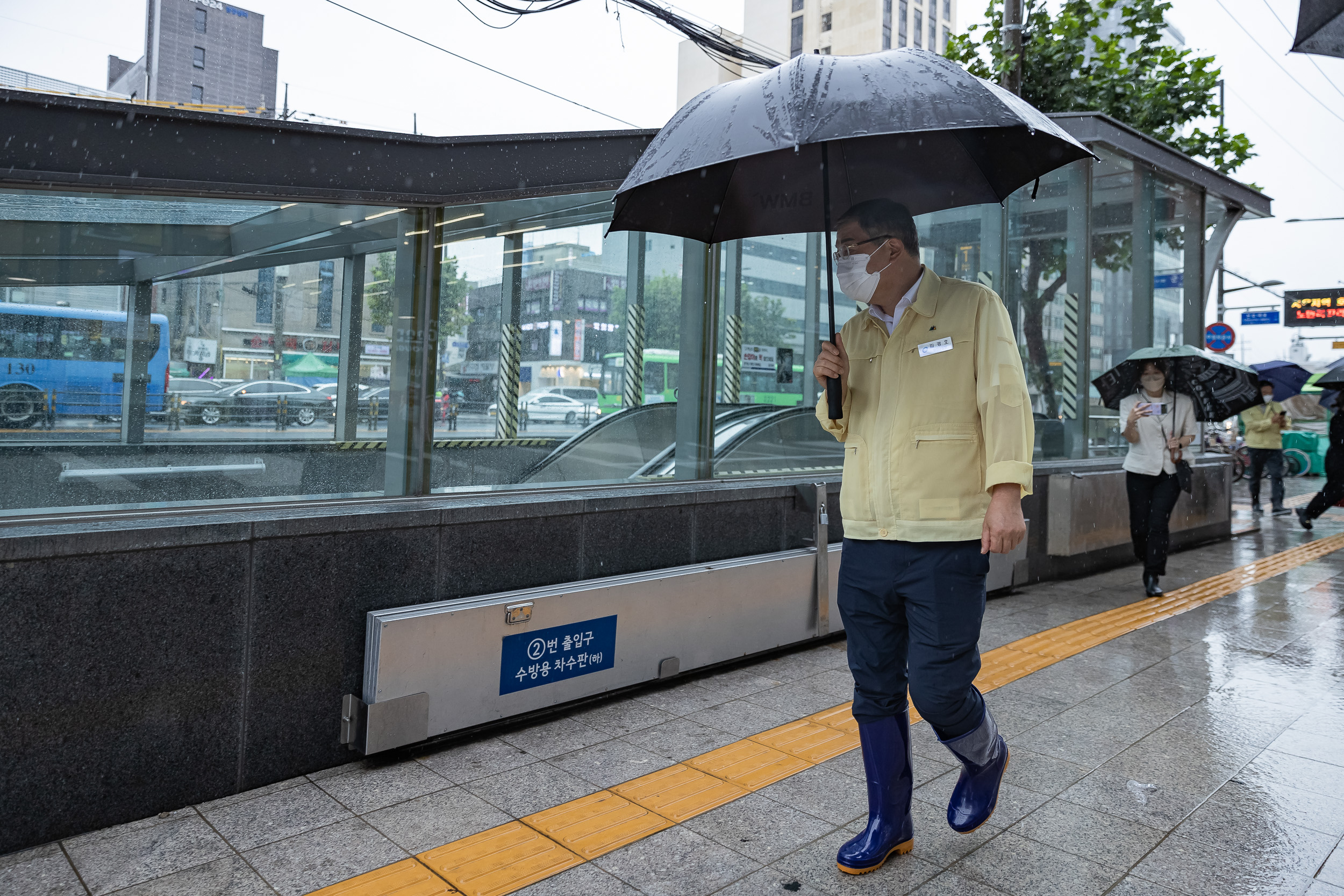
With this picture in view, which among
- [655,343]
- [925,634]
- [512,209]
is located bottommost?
[925,634]

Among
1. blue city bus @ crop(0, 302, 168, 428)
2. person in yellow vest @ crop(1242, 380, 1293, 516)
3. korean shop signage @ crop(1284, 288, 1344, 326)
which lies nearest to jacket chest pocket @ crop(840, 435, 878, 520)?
blue city bus @ crop(0, 302, 168, 428)

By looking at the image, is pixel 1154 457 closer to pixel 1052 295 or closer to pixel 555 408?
pixel 1052 295

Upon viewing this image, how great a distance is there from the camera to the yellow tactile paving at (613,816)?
2529mm

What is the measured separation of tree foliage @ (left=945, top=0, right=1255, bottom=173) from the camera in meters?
11.8

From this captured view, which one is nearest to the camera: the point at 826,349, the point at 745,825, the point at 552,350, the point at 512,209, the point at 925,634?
the point at 925,634

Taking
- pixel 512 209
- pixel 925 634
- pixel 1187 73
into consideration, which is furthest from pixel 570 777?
pixel 1187 73

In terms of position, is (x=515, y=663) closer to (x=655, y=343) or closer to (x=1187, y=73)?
(x=655, y=343)

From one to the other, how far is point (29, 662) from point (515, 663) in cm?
162

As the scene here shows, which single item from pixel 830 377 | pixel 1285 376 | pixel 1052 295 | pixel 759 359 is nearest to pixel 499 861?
pixel 830 377

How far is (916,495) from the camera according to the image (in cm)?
250

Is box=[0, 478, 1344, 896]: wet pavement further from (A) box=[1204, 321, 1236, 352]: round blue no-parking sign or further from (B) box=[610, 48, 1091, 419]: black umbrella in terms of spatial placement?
(A) box=[1204, 321, 1236, 352]: round blue no-parking sign

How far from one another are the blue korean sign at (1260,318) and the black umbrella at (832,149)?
3839 centimetres

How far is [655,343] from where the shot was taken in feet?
17.4

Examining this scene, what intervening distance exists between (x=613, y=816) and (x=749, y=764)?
0.68 meters
